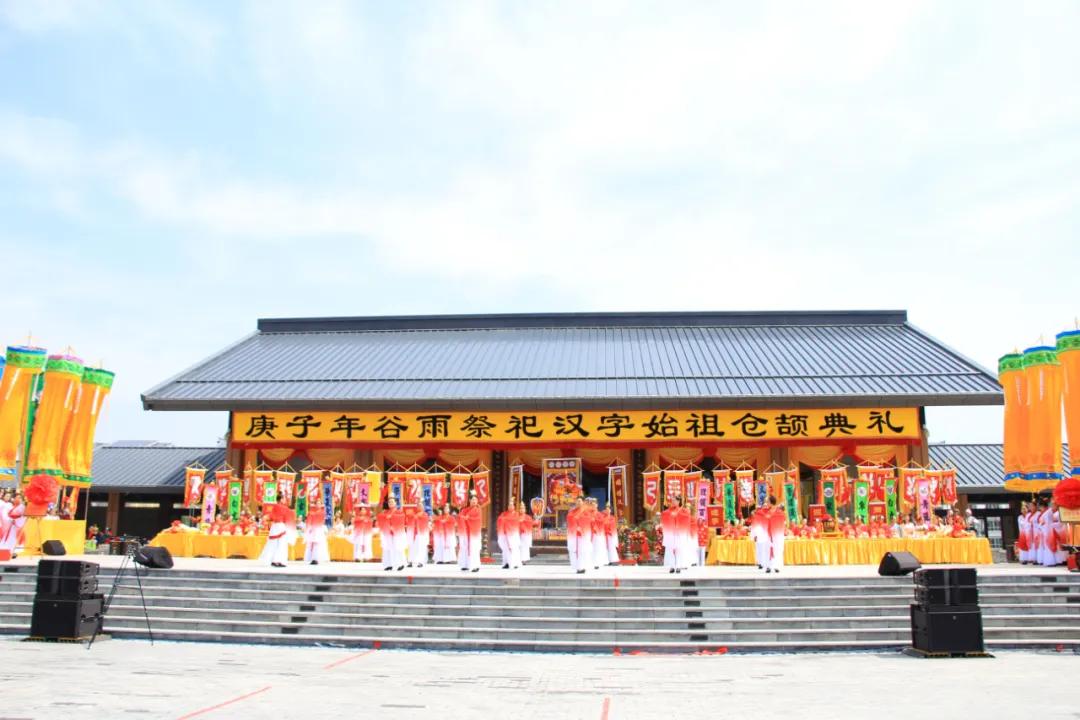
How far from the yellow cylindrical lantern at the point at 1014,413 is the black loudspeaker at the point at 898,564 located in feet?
27.5

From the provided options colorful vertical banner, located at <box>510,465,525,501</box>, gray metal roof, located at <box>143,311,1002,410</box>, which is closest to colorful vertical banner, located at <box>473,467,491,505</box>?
colorful vertical banner, located at <box>510,465,525,501</box>

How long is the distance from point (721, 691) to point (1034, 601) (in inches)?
280

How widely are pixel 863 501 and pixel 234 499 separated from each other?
15.6 meters

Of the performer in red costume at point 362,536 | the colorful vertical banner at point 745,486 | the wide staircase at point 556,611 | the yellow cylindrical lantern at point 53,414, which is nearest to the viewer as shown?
the wide staircase at point 556,611

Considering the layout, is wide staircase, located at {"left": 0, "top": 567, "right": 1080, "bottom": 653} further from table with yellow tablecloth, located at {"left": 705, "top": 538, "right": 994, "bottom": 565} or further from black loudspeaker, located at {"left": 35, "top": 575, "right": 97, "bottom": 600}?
table with yellow tablecloth, located at {"left": 705, "top": 538, "right": 994, "bottom": 565}

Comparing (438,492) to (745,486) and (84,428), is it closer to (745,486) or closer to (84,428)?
(745,486)

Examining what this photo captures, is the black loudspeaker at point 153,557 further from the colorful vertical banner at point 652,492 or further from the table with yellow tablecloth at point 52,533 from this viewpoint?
the colorful vertical banner at point 652,492

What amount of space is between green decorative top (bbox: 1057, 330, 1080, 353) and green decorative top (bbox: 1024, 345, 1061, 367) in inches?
24.3

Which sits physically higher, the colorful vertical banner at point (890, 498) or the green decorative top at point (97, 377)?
the green decorative top at point (97, 377)

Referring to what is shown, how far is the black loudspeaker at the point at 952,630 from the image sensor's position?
10.2 metres

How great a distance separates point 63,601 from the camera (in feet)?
36.8

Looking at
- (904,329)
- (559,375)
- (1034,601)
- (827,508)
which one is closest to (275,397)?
(559,375)

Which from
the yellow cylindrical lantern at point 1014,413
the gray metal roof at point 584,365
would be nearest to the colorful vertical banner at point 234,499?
the gray metal roof at point 584,365

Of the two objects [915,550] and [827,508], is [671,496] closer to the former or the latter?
[827,508]
